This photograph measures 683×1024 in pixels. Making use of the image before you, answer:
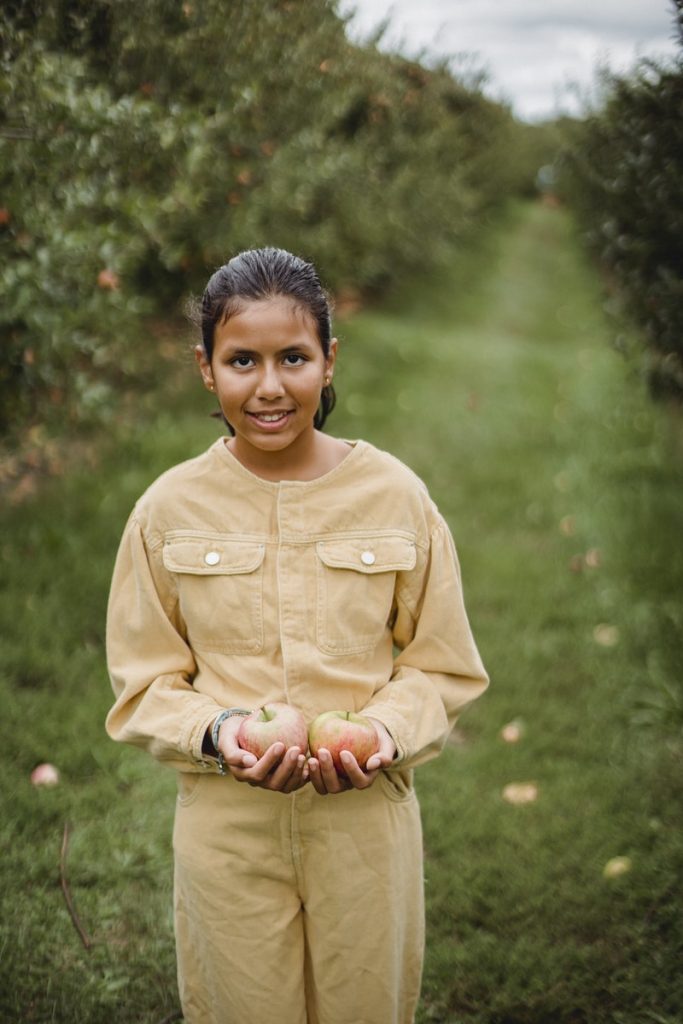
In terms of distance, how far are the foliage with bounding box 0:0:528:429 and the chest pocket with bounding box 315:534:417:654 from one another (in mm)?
2216

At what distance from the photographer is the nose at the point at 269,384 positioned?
1.76 metres

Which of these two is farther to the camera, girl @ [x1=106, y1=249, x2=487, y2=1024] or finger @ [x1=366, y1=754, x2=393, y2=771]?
girl @ [x1=106, y1=249, x2=487, y2=1024]

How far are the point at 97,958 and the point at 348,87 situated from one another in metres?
5.51

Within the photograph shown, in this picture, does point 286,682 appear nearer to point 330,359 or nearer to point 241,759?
point 241,759

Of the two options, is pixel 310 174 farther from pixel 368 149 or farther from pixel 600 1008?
pixel 600 1008

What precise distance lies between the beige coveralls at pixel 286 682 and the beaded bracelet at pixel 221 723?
3cm

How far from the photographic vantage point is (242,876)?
1.85 m

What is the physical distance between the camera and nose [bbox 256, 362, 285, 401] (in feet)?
5.76

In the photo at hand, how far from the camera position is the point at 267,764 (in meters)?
1.64

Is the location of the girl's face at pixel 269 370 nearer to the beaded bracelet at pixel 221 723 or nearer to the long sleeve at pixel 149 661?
the long sleeve at pixel 149 661

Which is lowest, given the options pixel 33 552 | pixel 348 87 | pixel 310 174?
pixel 33 552

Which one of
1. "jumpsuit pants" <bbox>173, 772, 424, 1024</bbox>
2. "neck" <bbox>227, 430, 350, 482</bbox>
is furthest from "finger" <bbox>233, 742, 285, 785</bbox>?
Result: "neck" <bbox>227, 430, 350, 482</bbox>

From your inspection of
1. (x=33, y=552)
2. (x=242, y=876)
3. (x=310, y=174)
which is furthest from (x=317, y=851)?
(x=310, y=174)

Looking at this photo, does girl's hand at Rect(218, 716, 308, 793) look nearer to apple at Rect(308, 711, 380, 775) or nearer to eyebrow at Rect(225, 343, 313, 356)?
apple at Rect(308, 711, 380, 775)
